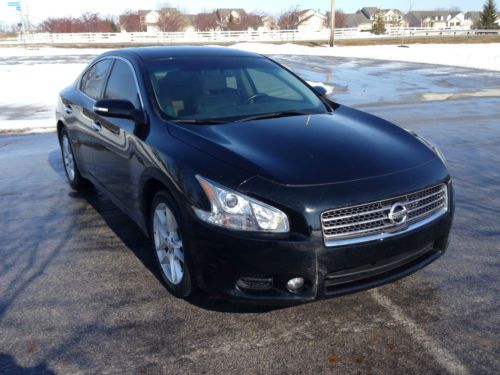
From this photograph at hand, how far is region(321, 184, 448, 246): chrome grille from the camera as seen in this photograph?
283 centimetres

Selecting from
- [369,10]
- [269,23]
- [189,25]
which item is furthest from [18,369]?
[369,10]

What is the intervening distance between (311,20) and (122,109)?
103685 millimetres

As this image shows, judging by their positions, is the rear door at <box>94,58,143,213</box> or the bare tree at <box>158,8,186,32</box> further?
the bare tree at <box>158,8,186,32</box>

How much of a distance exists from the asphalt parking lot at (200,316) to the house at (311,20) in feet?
311

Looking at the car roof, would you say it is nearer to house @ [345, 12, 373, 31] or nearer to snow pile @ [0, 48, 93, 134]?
snow pile @ [0, 48, 93, 134]

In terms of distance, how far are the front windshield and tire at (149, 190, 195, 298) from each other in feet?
2.46

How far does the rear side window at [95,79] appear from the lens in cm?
493

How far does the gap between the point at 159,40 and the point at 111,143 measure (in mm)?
51168

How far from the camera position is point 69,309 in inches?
134

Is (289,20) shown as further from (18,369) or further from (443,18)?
(18,369)

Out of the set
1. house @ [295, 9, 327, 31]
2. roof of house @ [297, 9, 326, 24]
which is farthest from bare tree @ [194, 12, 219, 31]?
house @ [295, 9, 327, 31]

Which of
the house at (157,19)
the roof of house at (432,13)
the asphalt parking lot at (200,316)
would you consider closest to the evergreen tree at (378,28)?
the house at (157,19)

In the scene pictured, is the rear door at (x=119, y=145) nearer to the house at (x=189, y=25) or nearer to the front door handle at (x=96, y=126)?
the front door handle at (x=96, y=126)

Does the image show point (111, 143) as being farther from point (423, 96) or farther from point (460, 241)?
point (423, 96)
